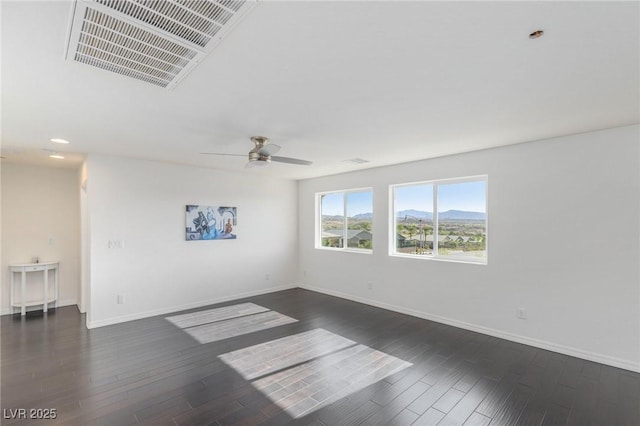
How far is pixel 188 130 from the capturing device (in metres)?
3.36

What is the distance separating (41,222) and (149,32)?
18.5 ft

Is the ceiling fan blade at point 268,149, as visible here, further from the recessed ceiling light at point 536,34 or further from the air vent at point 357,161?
the recessed ceiling light at point 536,34

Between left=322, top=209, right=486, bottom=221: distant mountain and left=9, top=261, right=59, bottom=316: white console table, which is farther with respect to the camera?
left=9, top=261, right=59, bottom=316: white console table

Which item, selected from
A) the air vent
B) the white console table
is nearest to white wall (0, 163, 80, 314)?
the white console table

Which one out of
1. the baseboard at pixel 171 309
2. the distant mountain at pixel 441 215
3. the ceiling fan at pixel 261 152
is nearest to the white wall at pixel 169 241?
the baseboard at pixel 171 309

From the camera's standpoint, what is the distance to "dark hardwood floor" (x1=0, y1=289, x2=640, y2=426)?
7.90 feet

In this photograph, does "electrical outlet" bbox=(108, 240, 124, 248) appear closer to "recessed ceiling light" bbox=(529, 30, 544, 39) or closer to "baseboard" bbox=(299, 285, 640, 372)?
"baseboard" bbox=(299, 285, 640, 372)

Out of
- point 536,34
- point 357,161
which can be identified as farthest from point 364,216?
point 536,34

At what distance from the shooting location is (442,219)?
490cm

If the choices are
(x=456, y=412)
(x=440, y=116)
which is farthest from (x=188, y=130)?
(x=456, y=412)

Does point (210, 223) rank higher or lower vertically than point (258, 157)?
lower

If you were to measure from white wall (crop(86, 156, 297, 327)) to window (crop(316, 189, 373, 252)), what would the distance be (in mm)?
949

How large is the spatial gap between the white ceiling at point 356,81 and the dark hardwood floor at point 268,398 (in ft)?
8.19

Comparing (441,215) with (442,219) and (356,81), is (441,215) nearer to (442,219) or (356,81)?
(442,219)
